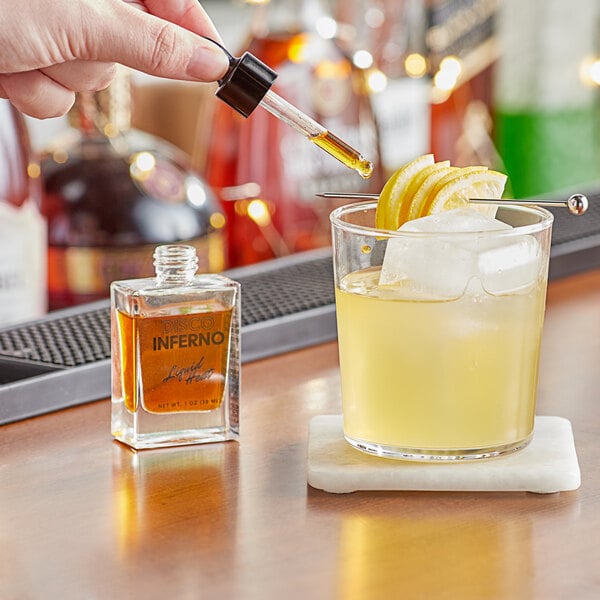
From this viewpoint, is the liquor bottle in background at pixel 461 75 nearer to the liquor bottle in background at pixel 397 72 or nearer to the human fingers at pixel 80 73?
the liquor bottle in background at pixel 397 72

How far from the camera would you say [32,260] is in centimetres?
115

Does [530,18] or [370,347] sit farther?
[530,18]

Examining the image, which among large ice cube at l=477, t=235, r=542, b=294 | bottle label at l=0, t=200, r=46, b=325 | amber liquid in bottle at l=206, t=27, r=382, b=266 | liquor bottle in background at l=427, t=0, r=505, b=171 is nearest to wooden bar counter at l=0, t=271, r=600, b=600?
large ice cube at l=477, t=235, r=542, b=294

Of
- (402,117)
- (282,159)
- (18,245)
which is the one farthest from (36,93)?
(402,117)

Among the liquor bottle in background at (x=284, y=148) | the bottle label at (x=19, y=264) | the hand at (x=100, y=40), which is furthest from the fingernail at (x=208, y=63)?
the liquor bottle in background at (x=284, y=148)

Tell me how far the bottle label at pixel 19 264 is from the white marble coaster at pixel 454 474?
1.81 feet

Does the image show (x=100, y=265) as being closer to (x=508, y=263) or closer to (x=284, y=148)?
(x=284, y=148)

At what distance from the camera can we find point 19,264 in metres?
1.14

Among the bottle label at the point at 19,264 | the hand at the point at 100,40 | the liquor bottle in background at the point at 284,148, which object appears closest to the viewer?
the hand at the point at 100,40

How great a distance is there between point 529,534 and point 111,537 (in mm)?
201

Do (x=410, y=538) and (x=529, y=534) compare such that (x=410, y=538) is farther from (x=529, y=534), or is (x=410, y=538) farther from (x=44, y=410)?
(x=44, y=410)

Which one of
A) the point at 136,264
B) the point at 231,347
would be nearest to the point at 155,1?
the point at 231,347

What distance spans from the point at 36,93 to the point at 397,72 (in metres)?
0.97

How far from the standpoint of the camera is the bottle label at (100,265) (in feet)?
3.87
